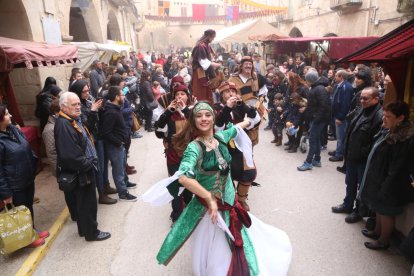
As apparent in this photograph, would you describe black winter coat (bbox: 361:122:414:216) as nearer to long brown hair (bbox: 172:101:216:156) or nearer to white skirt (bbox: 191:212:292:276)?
white skirt (bbox: 191:212:292:276)

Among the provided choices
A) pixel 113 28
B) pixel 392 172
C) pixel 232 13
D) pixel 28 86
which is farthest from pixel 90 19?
pixel 232 13

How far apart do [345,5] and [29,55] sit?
48.5 ft

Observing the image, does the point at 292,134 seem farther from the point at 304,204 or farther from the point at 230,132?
the point at 230,132

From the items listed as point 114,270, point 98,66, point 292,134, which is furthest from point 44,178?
point 292,134

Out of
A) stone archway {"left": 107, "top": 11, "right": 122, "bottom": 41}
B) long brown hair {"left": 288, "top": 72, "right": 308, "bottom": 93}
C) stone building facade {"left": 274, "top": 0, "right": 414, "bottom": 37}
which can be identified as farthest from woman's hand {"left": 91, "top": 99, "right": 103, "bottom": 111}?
stone archway {"left": 107, "top": 11, "right": 122, "bottom": 41}

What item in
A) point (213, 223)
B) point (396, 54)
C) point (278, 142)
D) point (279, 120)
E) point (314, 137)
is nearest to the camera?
point (213, 223)

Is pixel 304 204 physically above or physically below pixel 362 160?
below

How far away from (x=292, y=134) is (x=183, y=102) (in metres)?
3.76

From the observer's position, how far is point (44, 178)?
5.85 metres

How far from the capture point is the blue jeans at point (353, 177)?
3918 millimetres

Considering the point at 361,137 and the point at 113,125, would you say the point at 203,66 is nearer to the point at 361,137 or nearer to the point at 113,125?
the point at 113,125

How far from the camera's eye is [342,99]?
6180mm

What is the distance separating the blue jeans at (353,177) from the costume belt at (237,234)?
78.8 inches

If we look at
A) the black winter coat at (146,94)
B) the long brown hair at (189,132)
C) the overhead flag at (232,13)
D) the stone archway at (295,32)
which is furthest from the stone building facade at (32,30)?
the overhead flag at (232,13)
